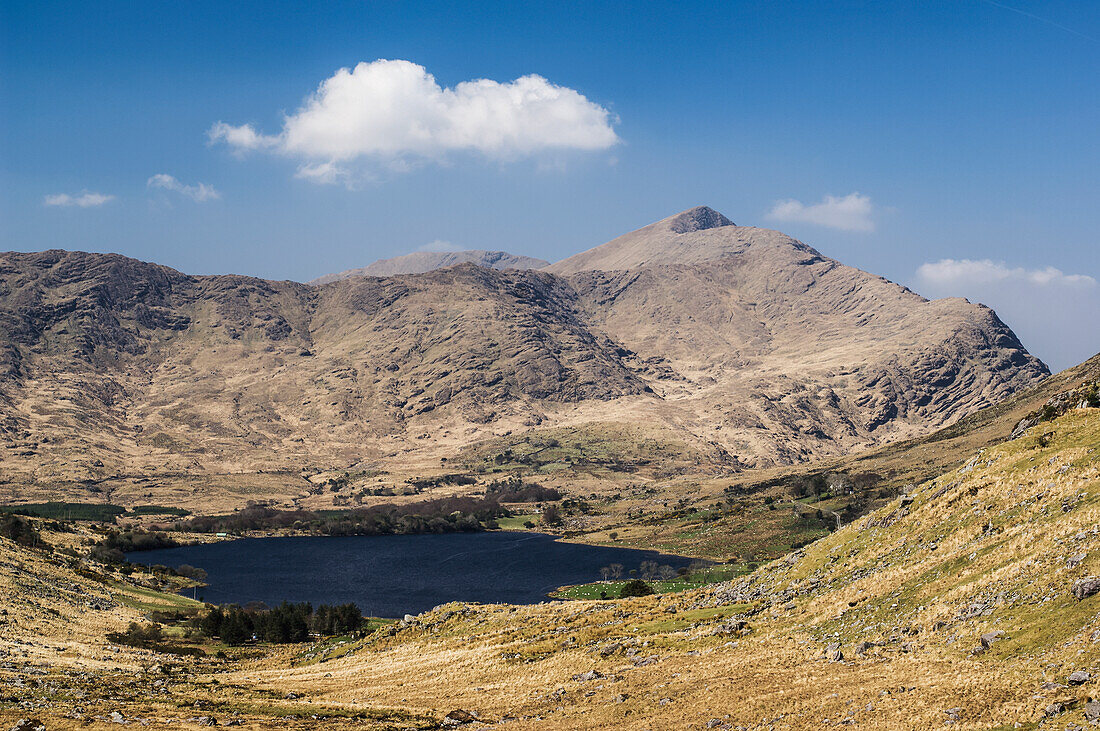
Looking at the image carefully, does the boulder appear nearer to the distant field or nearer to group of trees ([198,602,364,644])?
group of trees ([198,602,364,644])

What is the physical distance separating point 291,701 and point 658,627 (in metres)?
26.3

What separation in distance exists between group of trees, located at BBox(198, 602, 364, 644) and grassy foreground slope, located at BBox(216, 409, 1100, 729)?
50.4 meters

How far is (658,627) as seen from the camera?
6244 cm

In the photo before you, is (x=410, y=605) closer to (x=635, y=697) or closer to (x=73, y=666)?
(x=73, y=666)

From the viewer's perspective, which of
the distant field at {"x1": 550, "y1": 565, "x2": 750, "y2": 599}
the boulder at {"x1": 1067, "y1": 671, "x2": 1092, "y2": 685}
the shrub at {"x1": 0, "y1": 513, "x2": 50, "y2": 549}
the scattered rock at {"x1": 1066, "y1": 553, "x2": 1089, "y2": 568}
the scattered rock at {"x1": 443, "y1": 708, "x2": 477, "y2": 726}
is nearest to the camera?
the boulder at {"x1": 1067, "y1": 671, "x2": 1092, "y2": 685}

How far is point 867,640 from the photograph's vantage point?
Result: 150 ft

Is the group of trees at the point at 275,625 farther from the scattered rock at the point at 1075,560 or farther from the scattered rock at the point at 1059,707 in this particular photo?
the scattered rock at the point at 1059,707

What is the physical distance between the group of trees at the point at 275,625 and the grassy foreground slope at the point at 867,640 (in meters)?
50.4

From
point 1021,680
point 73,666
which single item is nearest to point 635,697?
point 1021,680

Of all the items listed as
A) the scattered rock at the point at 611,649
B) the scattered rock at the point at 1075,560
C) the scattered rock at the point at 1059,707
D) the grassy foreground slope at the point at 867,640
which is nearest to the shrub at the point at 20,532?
the grassy foreground slope at the point at 867,640

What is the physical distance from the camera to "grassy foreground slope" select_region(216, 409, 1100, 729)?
1416 inches

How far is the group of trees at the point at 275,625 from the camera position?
11673 cm

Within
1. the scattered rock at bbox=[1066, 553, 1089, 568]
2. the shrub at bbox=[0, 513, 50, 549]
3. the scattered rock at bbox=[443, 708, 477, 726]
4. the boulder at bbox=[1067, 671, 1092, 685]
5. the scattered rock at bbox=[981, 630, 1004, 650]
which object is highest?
the scattered rock at bbox=[1066, 553, 1089, 568]

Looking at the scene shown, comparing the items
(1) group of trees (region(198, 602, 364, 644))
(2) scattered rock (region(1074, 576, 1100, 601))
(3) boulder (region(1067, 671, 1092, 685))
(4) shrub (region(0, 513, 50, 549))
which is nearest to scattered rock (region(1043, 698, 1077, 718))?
(3) boulder (region(1067, 671, 1092, 685))
